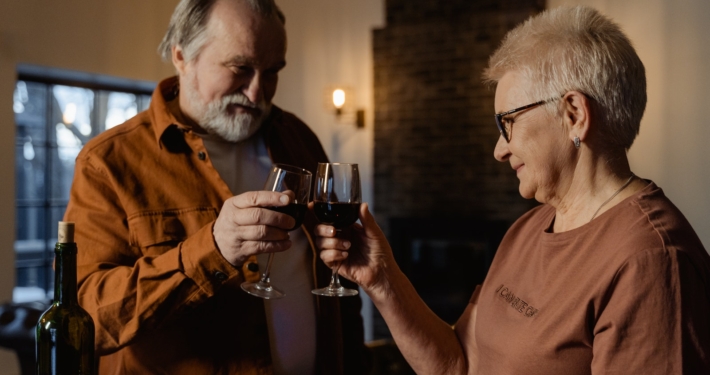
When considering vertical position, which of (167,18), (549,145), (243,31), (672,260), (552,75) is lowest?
(672,260)

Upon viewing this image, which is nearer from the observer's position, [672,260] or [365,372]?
[672,260]

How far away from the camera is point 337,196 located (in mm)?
1536

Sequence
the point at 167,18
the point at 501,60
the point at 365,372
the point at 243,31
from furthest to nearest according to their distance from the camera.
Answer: the point at 167,18 → the point at 365,372 → the point at 243,31 → the point at 501,60

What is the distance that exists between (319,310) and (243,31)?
828 millimetres

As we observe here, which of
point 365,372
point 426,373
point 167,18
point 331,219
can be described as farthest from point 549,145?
point 167,18

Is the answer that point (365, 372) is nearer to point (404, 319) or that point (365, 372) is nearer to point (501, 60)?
point (404, 319)

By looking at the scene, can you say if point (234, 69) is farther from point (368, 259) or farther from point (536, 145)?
point (536, 145)

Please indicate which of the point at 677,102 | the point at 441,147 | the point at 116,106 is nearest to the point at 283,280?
the point at 677,102

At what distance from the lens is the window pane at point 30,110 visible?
5.05m

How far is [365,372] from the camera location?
2107mm

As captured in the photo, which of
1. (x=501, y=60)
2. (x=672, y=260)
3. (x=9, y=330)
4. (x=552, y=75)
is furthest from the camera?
(x=9, y=330)

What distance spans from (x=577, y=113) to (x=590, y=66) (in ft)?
0.31

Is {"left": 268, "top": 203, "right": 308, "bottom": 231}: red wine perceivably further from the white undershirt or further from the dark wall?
the dark wall

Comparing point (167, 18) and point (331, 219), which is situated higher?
point (167, 18)
